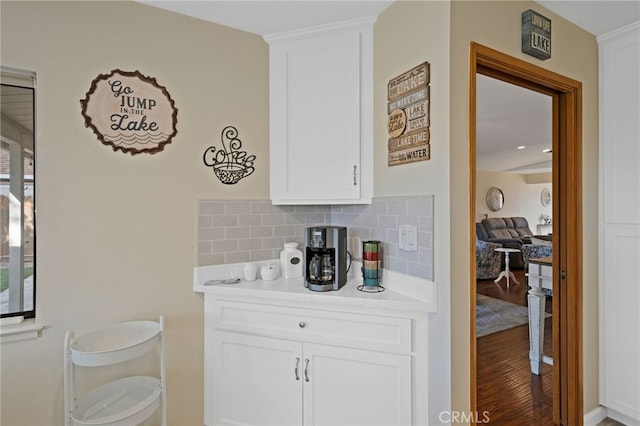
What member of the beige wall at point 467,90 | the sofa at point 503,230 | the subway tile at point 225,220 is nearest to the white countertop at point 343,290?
the beige wall at point 467,90

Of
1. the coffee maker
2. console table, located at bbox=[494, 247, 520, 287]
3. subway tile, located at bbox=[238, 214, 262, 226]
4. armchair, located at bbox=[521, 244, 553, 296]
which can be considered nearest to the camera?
the coffee maker

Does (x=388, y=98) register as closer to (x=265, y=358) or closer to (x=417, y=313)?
(x=417, y=313)

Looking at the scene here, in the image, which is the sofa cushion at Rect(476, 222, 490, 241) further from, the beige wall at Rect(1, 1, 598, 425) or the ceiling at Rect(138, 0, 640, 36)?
the ceiling at Rect(138, 0, 640, 36)

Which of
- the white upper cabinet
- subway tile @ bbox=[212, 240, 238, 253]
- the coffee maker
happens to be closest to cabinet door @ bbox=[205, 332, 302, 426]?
the coffee maker

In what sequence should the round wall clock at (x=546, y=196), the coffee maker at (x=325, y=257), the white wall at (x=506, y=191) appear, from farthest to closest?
the white wall at (x=506, y=191)
the round wall clock at (x=546, y=196)
the coffee maker at (x=325, y=257)

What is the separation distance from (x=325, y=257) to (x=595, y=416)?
6.36 feet

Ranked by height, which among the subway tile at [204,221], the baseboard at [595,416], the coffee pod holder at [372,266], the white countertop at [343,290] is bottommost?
the baseboard at [595,416]

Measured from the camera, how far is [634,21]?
5.87ft

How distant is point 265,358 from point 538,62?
213 centimetres

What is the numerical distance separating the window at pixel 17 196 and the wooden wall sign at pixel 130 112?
258 mm

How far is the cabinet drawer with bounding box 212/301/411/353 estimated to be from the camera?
1.46 metres

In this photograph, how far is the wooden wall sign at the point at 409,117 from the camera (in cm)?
144

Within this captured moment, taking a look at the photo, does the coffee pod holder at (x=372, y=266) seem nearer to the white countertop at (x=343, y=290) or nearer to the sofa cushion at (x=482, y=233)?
the white countertop at (x=343, y=290)

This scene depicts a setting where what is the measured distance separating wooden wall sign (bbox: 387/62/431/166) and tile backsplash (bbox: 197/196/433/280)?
0.21 m
